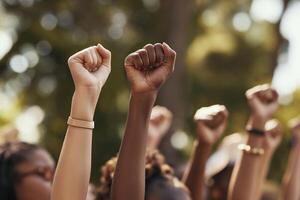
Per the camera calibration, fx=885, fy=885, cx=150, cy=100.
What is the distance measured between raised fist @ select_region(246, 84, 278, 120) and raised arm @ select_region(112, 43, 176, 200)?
958 mm

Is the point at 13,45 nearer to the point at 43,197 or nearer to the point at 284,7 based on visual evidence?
the point at 284,7

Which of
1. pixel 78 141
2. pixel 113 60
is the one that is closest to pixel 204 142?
pixel 78 141

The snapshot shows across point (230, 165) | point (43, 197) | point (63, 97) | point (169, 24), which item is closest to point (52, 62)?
point (63, 97)

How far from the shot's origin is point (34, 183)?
365 cm

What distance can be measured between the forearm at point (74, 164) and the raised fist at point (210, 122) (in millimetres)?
1196

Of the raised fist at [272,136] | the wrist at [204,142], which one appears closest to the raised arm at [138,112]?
the wrist at [204,142]

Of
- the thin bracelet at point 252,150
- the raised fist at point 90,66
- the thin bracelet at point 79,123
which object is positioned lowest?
the thin bracelet at point 252,150

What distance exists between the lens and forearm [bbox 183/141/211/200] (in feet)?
13.6

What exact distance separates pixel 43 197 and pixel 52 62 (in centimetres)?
1078

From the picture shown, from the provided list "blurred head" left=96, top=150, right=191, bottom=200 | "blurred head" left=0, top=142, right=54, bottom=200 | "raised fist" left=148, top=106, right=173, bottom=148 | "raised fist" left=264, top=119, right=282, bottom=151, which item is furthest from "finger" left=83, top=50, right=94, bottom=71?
"raised fist" left=148, top=106, right=173, bottom=148

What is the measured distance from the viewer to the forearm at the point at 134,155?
2.98 m

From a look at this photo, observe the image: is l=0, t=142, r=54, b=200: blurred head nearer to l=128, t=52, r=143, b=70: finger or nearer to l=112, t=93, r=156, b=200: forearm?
l=112, t=93, r=156, b=200: forearm

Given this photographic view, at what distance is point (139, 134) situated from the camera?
2990 millimetres

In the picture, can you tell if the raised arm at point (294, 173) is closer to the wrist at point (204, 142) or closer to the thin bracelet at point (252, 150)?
the wrist at point (204, 142)
